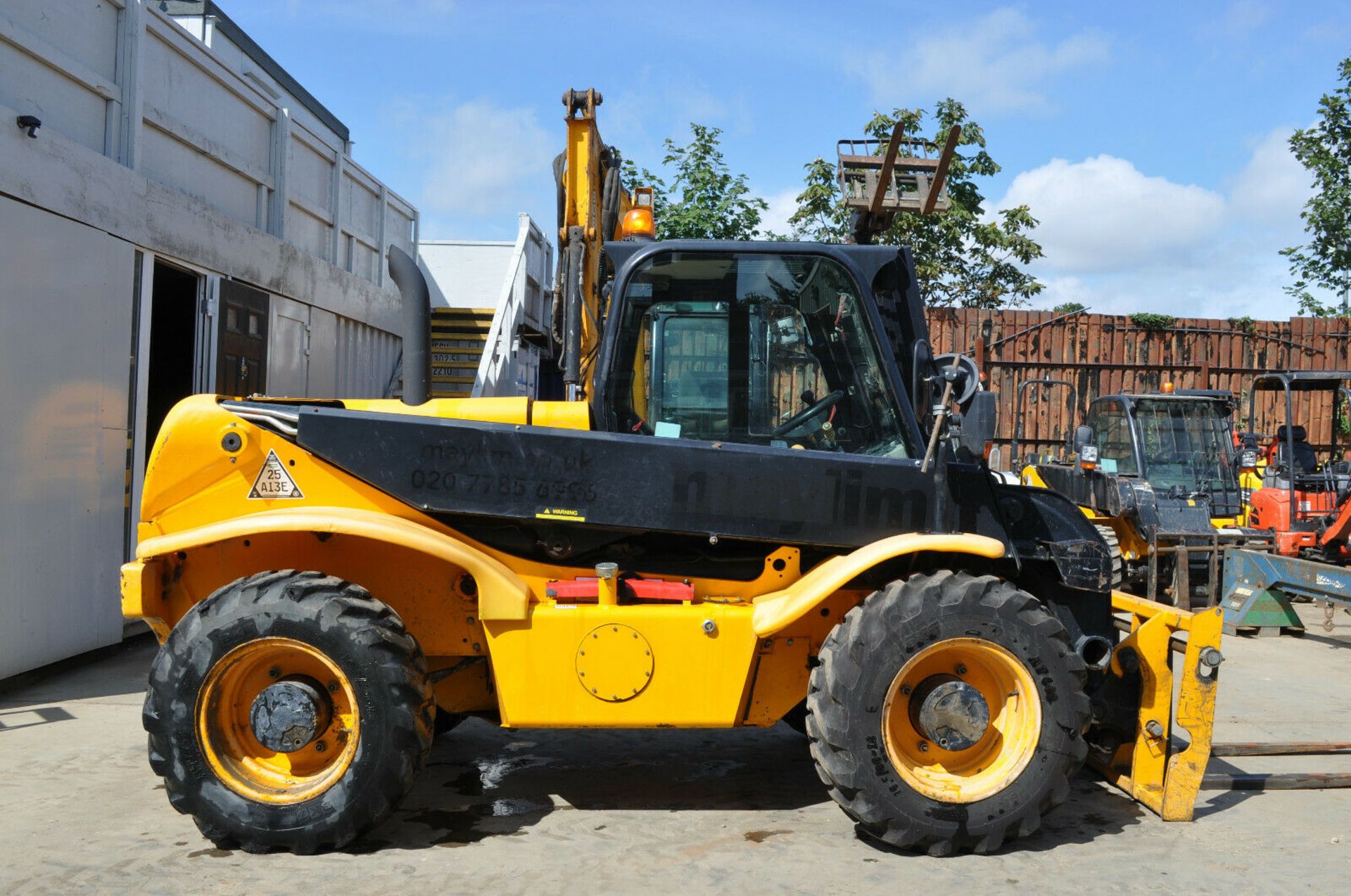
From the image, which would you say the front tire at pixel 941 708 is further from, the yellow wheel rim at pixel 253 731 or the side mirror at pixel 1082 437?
the side mirror at pixel 1082 437

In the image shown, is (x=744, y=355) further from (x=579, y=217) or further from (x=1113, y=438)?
(x=1113, y=438)

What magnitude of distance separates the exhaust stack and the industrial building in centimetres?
343

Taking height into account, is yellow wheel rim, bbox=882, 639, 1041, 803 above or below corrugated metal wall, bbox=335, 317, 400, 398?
below

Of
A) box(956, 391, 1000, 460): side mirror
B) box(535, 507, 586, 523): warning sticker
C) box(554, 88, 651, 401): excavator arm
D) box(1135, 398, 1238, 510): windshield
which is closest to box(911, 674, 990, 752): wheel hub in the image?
box(956, 391, 1000, 460): side mirror

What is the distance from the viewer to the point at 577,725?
449cm

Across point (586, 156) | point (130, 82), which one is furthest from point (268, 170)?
point (586, 156)

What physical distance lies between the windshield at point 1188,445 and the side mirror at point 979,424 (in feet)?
30.0

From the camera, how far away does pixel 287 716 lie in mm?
4355

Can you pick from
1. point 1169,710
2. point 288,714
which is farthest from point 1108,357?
point 288,714

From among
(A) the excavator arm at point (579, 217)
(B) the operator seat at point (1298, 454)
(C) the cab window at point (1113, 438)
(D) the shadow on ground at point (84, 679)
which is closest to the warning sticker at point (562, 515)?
(A) the excavator arm at point (579, 217)

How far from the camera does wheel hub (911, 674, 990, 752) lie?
14.6 ft

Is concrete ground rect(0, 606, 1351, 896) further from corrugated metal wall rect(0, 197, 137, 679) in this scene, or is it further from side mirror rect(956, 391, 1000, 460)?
side mirror rect(956, 391, 1000, 460)

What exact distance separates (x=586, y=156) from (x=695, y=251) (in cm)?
348

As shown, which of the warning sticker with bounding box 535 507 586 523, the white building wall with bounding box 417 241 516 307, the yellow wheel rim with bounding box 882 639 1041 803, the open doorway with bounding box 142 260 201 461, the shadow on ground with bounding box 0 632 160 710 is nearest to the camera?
the yellow wheel rim with bounding box 882 639 1041 803
